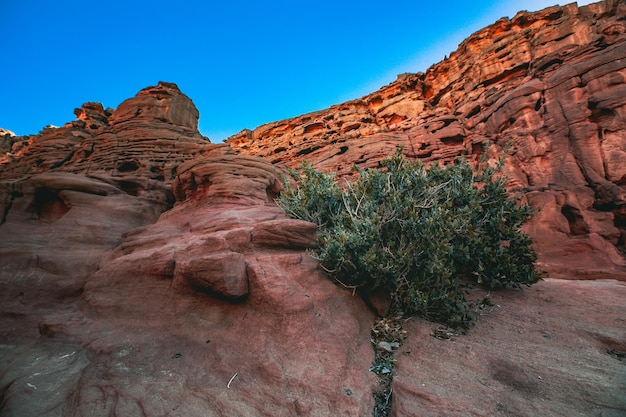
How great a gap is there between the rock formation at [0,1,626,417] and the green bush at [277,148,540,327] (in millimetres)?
514

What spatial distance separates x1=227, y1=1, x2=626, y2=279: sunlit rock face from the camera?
40.6 feet

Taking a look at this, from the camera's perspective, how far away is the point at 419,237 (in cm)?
573

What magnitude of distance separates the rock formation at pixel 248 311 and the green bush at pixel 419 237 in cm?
51

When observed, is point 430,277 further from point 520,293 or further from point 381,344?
point 520,293

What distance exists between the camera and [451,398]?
319 centimetres

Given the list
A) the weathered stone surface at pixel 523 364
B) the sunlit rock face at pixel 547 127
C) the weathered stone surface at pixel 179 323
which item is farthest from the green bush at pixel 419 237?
the sunlit rock face at pixel 547 127

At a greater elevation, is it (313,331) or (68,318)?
(68,318)

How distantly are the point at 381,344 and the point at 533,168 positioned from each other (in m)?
17.8

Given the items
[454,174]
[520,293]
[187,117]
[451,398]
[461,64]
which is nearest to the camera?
[451,398]

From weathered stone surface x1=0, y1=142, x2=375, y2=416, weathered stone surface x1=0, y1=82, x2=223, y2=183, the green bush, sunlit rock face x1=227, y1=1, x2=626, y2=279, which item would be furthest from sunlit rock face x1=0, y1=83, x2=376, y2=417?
sunlit rock face x1=227, y1=1, x2=626, y2=279

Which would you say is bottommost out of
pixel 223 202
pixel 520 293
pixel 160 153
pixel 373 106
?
pixel 520 293

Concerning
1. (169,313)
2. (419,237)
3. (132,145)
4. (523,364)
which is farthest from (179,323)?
(132,145)

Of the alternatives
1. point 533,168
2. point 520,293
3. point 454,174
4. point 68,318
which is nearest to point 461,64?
point 533,168

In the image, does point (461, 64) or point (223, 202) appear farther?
point (461, 64)
